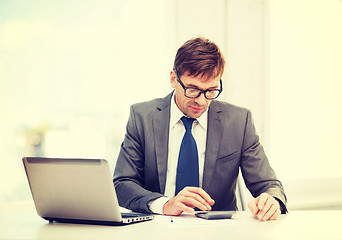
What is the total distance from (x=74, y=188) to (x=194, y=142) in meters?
0.94

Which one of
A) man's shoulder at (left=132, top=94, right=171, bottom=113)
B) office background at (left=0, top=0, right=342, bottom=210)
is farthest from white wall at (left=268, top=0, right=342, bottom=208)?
man's shoulder at (left=132, top=94, right=171, bottom=113)

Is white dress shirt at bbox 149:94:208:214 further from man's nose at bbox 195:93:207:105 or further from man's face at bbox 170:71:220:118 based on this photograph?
man's nose at bbox 195:93:207:105

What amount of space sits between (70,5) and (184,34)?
86cm

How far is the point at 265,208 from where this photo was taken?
67.4 inches

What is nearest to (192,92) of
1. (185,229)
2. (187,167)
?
(187,167)

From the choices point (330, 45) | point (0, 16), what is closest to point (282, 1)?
point (330, 45)

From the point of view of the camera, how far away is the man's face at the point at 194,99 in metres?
2.14

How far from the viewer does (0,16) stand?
9.11 ft

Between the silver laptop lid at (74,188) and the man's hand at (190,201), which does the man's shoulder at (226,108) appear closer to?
the man's hand at (190,201)

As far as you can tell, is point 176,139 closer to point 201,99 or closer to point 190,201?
point 201,99

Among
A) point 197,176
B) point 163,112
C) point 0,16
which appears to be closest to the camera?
point 197,176

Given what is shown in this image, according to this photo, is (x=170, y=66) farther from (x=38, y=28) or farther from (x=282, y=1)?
(x=282, y=1)

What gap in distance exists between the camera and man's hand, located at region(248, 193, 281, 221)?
1.69 meters

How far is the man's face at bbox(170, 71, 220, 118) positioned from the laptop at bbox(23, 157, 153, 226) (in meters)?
0.79
